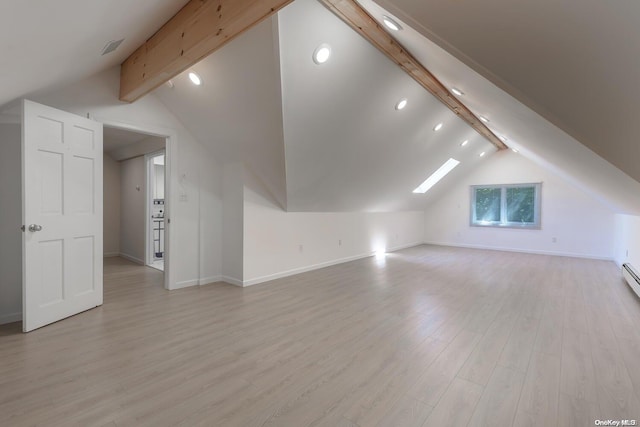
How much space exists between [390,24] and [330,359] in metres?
2.59

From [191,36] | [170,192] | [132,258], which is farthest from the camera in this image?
[132,258]

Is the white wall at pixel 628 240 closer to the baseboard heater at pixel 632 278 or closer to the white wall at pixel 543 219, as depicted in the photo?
the baseboard heater at pixel 632 278

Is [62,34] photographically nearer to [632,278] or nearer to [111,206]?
[111,206]

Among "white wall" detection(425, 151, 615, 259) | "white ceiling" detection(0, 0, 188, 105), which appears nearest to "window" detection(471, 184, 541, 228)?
"white wall" detection(425, 151, 615, 259)

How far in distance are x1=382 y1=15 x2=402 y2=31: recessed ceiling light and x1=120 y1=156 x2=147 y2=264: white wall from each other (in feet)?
16.7

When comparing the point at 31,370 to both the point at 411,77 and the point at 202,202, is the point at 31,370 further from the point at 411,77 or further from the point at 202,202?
the point at 411,77

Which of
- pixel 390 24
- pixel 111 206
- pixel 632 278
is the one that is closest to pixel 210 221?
pixel 390 24

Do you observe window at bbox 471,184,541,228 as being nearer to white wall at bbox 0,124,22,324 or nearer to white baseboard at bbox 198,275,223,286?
white baseboard at bbox 198,275,223,286

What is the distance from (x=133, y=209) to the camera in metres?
6.02

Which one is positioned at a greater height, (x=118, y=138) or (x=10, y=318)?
(x=118, y=138)

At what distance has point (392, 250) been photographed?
7195 mm

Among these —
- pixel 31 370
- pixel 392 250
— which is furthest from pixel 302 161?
pixel 392 250

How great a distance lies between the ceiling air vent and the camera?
2298 mm

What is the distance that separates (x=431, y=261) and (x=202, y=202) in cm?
444
